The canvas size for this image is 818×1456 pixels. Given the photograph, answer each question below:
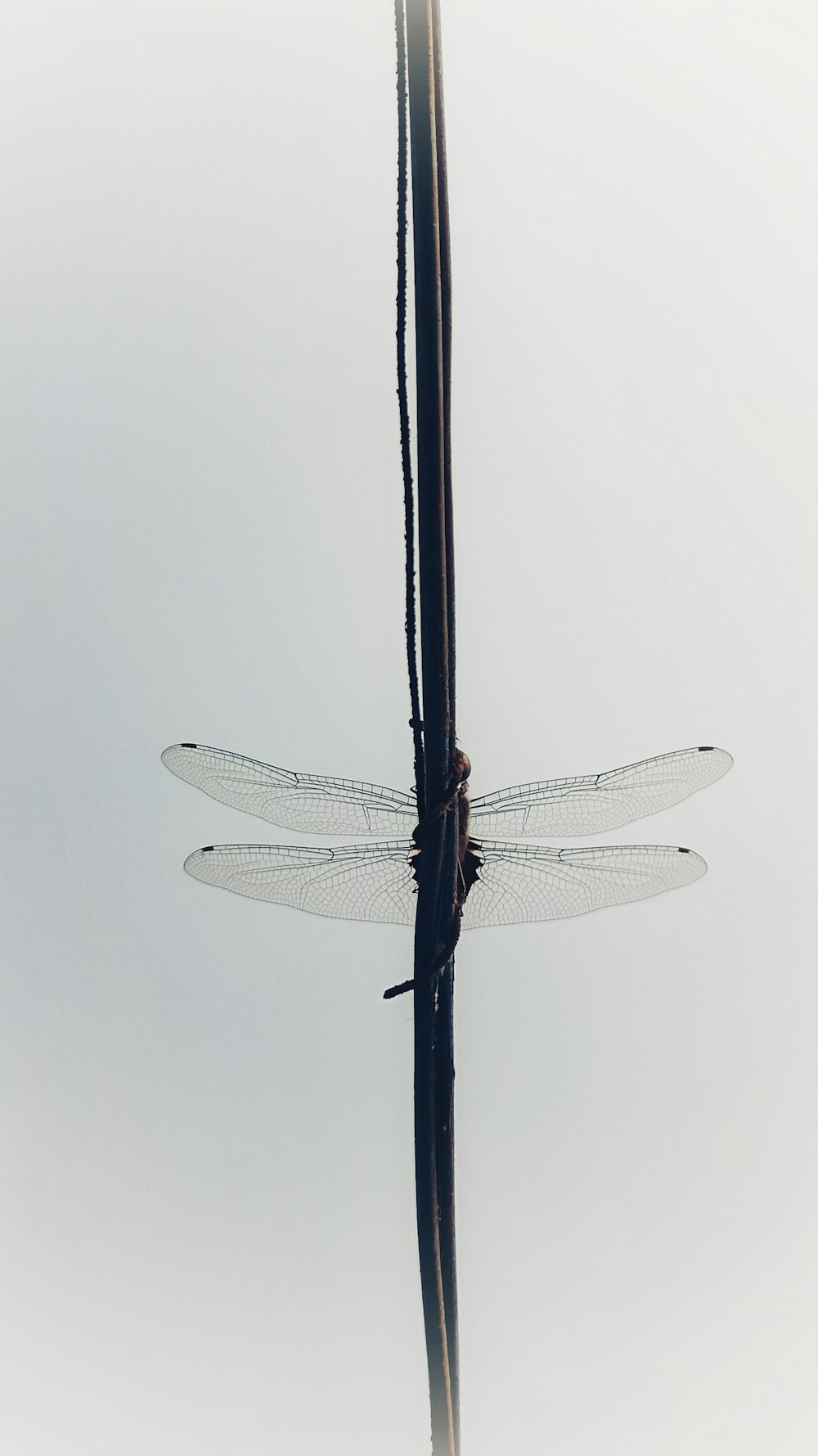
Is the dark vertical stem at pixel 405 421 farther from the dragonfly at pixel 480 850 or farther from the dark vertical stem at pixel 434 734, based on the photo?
the dragonfly at pixel 480 850

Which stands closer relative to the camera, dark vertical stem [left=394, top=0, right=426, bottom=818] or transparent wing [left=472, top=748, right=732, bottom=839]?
dark vertical stem [left=394, top=0, right=426, bottom=818]

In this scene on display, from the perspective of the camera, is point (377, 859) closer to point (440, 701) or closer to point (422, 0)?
point (440, 701)

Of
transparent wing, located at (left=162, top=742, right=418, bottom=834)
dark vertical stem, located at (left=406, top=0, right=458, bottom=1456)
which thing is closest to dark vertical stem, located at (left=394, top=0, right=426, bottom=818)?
dark vertical stem, located at (left=406, top=0, right=458, bottom=1456)

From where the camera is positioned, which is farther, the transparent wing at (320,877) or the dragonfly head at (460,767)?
the transparent wing at (320,877)

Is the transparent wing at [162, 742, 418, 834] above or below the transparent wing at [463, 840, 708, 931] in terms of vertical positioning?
above

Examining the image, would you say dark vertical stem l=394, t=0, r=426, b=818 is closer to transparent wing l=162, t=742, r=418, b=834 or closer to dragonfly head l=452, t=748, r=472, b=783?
dragonfly head l=452, t=748, r=472, b=783

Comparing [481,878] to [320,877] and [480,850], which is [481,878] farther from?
[320,877]

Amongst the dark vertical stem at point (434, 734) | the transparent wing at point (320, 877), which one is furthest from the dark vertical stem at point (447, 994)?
the transparent wing at point (320, 877)

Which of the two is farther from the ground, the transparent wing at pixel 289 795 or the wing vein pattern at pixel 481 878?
the transparent wing at pixel 289 795
